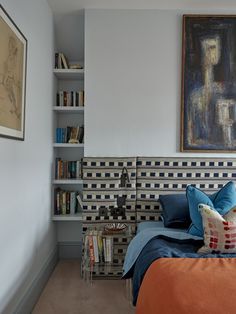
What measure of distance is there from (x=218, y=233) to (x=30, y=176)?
1433 mm

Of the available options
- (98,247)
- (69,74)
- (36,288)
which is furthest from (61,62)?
(36,288)

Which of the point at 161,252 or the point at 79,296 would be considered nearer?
the point at 161,252

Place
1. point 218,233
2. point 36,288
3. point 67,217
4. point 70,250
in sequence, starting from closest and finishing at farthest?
point 218,233
point 36,288
point 67,217
point 70,250

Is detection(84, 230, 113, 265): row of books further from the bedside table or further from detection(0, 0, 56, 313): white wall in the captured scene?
detection(0, 0, 56, 313): white wall

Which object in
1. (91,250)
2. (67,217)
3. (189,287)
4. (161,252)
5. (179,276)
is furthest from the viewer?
(67,217)

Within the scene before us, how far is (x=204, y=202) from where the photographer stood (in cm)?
232

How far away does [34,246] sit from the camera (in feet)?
8.25

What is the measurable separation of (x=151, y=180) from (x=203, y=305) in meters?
1.81

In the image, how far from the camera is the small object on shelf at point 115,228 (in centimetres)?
288

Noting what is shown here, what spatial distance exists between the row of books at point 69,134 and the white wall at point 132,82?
0.26 m

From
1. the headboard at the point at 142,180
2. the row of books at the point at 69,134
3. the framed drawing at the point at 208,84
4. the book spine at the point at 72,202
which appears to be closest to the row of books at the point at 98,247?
the headboard at the point at 142,180

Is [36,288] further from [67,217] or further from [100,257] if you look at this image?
[67,217]

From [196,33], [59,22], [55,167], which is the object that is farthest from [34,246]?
[196,33]

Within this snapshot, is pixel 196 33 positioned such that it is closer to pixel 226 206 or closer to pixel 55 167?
pixel 226 206
